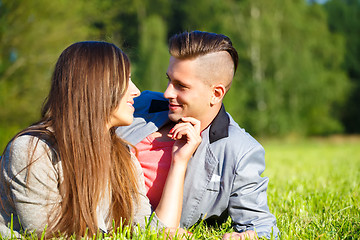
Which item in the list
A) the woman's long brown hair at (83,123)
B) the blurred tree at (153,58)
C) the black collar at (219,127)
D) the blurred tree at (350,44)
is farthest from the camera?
the blurred tree at (350,44)

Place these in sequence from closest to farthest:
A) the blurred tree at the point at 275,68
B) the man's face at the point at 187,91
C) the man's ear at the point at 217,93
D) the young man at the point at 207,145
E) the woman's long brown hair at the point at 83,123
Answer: the woman's long brown hair at the point at 83,123
the young man at the point at 207,145
the man's face at the point at 187,91
the man's ear at the point at 217,93
the blurred tree at the point at 275,68

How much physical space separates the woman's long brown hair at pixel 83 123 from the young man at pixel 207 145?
23.3 inches

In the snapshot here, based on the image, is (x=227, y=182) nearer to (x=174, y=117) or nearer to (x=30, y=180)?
(x=174, y=117)

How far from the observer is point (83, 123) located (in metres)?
2.79

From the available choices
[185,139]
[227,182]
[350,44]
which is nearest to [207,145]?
[185,139]

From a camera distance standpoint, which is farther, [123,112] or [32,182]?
[123,112]

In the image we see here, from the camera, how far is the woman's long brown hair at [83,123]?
2.76m

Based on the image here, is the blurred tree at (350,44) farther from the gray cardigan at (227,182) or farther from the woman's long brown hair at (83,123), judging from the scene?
the woman's long brown hair at (83,123)

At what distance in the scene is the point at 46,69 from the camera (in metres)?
21.7

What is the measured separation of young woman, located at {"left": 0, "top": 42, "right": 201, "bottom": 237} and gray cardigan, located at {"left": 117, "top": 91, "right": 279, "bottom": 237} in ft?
0.82

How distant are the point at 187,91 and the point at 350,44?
152 ft

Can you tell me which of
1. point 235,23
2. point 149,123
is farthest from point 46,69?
point 149,123

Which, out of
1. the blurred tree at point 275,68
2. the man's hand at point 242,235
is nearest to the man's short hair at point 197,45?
the man's hand at point 242,235

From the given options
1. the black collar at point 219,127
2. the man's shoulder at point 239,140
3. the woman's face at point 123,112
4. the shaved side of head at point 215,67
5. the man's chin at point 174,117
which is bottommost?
the man's shoulder at point 239,140
